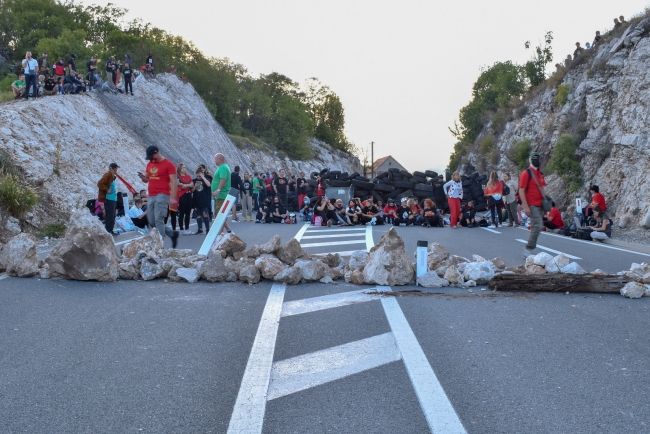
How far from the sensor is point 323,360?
16.4ft

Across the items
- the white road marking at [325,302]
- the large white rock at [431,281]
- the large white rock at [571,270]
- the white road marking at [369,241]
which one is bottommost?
the white road marking at [325,302]

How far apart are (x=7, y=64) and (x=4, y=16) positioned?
6491mm

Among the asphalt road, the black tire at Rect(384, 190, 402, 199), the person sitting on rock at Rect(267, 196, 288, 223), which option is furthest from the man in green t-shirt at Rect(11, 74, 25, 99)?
the asphalt road

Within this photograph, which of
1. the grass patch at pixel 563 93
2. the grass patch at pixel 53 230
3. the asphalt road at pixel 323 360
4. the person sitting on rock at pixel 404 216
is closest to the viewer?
the asphalt road at pixel 323 360

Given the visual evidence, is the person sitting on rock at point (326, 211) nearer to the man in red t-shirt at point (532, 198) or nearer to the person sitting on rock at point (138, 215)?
the person sitting on rock at point (138, 215)

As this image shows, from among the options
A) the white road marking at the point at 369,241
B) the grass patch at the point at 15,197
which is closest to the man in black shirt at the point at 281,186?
the white road marking at the point at 369,241

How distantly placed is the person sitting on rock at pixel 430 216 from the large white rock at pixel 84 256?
15110mm

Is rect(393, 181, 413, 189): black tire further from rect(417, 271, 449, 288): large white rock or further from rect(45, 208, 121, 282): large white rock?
rect(45, 208, 121, 282): large white rock

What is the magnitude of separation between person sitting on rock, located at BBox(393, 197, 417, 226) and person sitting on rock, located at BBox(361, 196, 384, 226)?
0.60 m

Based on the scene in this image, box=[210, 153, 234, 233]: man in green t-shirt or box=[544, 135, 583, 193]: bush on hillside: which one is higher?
box=[544, 135, 583, 193]: bush on hillside

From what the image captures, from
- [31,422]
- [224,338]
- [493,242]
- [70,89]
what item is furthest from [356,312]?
[70,89]

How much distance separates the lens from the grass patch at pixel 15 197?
49.6ft

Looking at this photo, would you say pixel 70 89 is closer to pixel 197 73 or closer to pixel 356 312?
pixel 356 312

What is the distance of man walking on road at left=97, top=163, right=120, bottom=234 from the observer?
47.6 ft
